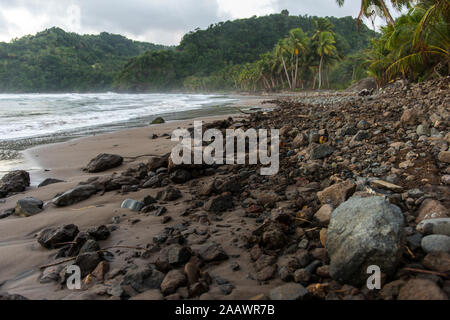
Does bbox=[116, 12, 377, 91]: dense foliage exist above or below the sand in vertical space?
above

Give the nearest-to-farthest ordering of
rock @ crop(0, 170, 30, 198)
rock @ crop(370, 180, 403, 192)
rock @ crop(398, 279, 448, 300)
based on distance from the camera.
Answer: rock @ crop(398, 279, 448, 300)
rock @ crop(370, 180, 403, 192)
rock @ crop(0, 170, 30, 198)

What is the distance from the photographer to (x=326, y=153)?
377 cm

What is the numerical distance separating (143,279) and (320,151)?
115 inches

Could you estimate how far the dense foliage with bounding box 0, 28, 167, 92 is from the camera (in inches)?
3494

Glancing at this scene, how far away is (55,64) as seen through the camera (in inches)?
3979

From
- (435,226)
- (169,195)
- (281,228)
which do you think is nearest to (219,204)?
(169,195)

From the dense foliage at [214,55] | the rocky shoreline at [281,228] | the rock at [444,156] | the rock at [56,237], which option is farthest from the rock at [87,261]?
the dense foliage at [214,55]

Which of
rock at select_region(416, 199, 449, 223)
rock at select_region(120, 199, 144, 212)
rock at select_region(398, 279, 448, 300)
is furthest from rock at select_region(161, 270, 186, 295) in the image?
rock at select_region(416, 199, 449, 223)

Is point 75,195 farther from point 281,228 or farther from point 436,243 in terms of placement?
point 436,243

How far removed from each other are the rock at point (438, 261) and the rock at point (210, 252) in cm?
122

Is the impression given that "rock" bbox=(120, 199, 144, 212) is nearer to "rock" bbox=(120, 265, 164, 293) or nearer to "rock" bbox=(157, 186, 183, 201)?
"rock" bbox=(157, 186, 183, 201)

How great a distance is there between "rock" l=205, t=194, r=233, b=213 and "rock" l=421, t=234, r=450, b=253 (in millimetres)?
1649

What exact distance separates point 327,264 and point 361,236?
0.31 meters
